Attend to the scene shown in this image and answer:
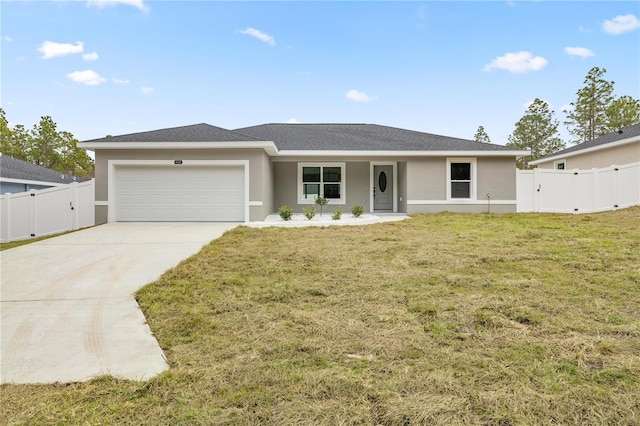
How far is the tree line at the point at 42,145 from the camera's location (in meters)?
32.0

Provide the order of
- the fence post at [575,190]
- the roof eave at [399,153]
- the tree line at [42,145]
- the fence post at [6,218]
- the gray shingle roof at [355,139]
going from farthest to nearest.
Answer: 1. the tree line at [42,145]
2. the gray shingle roof at [355,139]
3. the fence post at [575,190]
4. the roof eave at [399,153]
5. the fence post at [6,218]

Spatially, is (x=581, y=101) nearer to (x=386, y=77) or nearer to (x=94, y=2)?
(x=386, y=77)

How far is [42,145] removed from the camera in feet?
111

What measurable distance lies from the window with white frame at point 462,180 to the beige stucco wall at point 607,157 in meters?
7.27

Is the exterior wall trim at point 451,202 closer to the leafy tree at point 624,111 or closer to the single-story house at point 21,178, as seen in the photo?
the single-story house at point 21,178

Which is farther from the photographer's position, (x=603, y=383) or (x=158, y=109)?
(x=158, y=109)

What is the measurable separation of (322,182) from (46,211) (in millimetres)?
10014

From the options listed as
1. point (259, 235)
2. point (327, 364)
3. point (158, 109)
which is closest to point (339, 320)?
point (327, 364)

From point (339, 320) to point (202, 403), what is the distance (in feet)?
5.67

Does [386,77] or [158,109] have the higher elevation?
[386,77]

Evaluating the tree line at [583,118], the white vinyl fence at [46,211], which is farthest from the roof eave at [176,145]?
the tree line at [583,118]

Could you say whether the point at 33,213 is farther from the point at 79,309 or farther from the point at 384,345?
the point at 384,345

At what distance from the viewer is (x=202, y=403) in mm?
2219

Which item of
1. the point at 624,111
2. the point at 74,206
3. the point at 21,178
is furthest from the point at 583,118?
the point at 21,178
